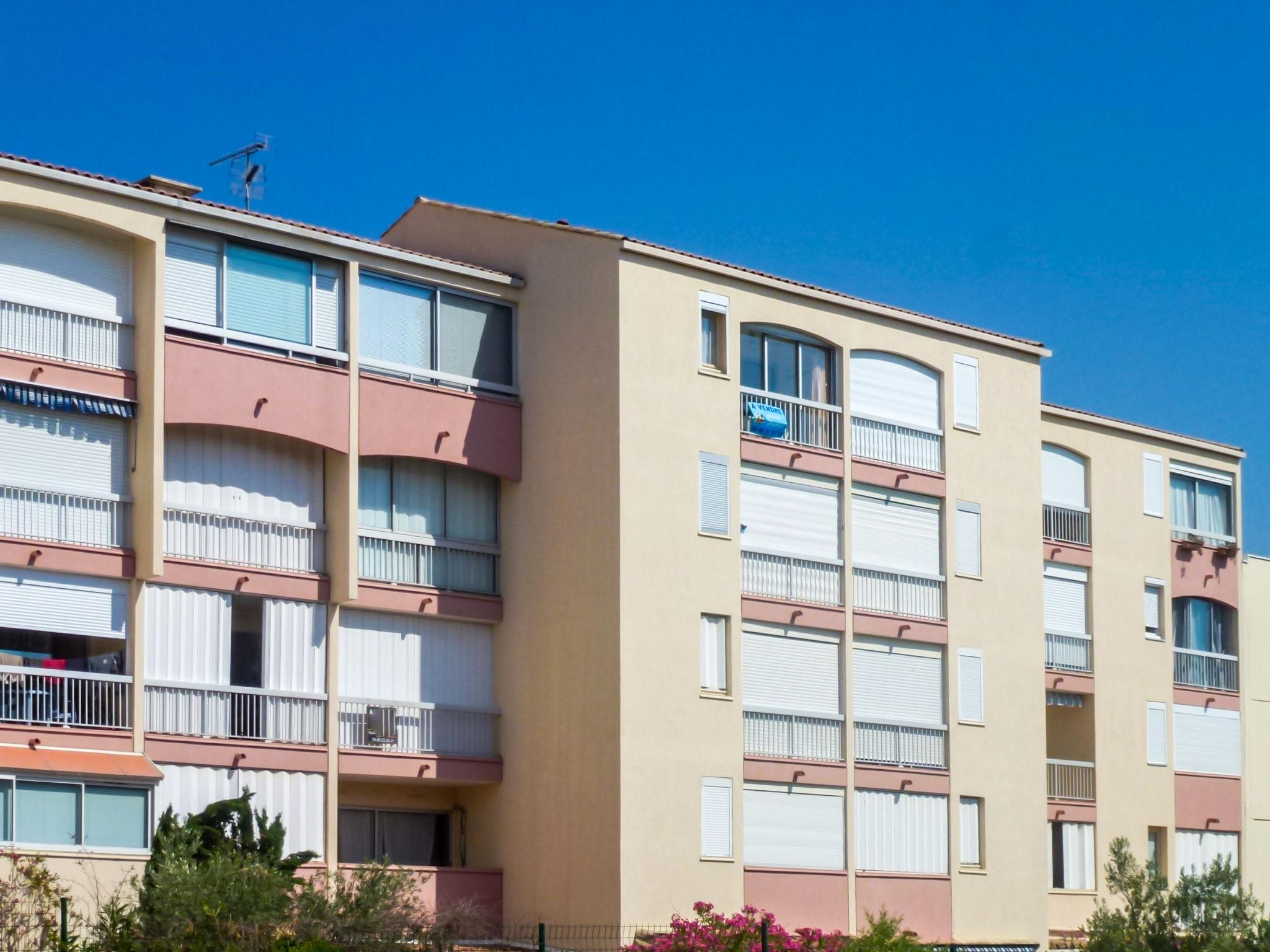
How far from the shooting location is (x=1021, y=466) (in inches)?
1671

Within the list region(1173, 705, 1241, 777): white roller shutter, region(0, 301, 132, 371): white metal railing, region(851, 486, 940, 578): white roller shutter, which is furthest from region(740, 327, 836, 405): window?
A: region(1173, 705, 1241, 777): white roller shutter

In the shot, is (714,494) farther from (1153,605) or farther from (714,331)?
(1153,605)

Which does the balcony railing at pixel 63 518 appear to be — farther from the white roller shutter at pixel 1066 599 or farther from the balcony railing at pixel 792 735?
the white roller shutter at pixel 1066 599

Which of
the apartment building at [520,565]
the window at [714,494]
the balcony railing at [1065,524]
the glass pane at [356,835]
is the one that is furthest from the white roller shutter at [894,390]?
the glass pane at [356,835]

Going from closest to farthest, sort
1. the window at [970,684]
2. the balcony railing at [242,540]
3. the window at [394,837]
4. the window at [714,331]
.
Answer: the balcony railing at [242,540] → the window at [394,837] → the window at [714,331] → the window at [970,684]

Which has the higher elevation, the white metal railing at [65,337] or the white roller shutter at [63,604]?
the white metal railing at [65,337]

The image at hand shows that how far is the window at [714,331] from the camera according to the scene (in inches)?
1468

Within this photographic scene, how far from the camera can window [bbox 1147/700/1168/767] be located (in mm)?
46781

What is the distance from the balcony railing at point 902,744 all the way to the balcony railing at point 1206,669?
10.4 meters

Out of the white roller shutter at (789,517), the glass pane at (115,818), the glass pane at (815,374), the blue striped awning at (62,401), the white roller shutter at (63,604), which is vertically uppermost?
the glass pane at (815,374)

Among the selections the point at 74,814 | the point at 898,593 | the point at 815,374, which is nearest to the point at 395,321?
the point at 815,374

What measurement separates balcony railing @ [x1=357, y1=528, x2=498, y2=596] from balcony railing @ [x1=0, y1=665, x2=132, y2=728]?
4838 millimetres

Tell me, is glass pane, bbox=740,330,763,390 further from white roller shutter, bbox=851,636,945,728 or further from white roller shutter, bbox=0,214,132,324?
white roller shutter, bbox=0,214,132,324

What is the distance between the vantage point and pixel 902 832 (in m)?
38.9
